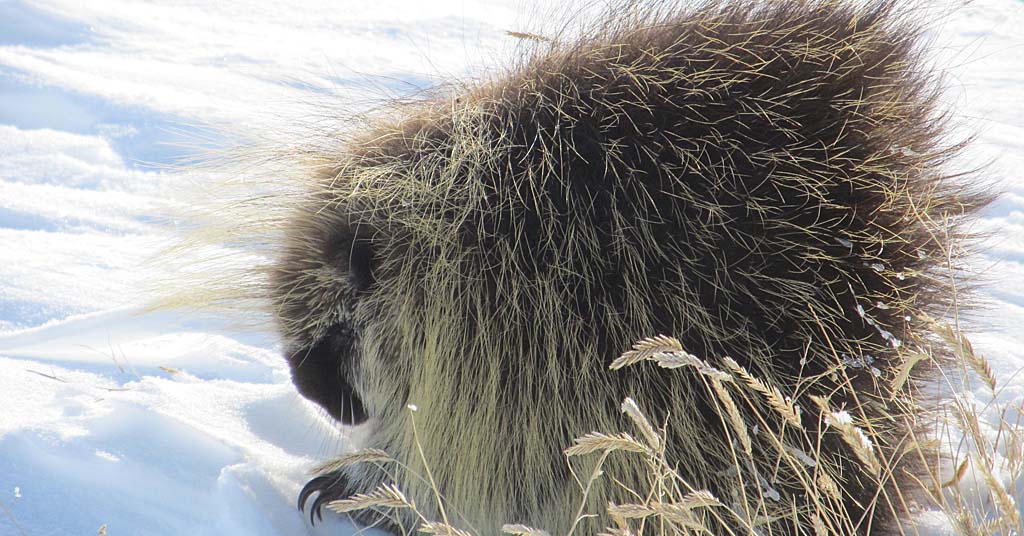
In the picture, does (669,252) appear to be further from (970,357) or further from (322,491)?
(322,491)

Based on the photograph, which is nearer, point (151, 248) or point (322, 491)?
point (322, 491)

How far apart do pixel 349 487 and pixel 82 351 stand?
88cm

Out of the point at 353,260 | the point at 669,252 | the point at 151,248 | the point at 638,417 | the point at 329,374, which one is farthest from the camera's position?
the point at 151,248

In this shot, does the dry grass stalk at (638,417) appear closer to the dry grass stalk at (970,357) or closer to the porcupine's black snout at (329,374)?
the dry grass stalk at (970,357)

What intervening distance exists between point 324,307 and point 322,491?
0.44 meters

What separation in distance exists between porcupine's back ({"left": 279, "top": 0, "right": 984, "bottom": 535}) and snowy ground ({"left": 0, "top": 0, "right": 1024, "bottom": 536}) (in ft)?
1.38

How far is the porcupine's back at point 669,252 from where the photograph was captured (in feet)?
5.30

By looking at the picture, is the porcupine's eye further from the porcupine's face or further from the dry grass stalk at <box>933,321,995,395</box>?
the dry grass stalk at <box>933,321,995,395</box>

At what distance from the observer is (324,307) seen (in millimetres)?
1862

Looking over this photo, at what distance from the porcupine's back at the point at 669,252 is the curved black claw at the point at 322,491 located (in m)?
0.23

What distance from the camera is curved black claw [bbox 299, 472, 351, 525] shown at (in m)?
1.82

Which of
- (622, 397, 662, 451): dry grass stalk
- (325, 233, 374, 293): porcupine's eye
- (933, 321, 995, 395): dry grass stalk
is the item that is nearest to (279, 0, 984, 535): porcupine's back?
(325, 233, 374, 293): porcupine's eye

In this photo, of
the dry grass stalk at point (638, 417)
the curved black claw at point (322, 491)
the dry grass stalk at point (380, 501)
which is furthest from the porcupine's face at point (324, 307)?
the dry grass stalk at point (638, 417)

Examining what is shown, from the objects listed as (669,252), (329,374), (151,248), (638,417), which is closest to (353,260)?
(329,374)
